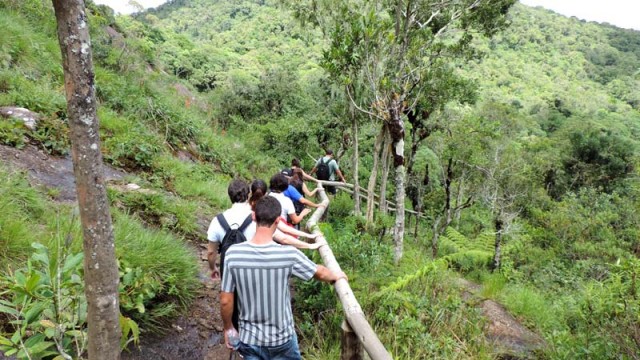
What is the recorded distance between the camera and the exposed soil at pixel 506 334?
15.2 feet

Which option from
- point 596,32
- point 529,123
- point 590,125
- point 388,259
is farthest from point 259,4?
point 596,32

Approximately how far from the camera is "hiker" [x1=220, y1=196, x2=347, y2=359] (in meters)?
2.44

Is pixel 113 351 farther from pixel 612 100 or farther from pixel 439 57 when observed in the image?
pixel 612 100

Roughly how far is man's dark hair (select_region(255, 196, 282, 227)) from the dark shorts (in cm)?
83

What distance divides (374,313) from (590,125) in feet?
94.6

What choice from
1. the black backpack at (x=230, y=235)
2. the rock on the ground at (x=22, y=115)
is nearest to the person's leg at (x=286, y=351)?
the black backpack at (x=230, y=235)

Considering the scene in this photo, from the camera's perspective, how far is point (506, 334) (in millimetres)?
5617

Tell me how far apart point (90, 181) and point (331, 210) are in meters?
11.1

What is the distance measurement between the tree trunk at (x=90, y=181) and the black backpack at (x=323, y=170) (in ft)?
26.7

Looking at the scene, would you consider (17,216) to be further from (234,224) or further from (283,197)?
(283,197)

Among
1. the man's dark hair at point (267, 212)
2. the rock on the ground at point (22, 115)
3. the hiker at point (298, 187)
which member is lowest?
the hiker at point (298, 187)

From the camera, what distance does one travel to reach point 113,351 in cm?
197

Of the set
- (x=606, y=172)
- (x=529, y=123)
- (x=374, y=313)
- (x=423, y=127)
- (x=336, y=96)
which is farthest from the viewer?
(x=529, y=123)

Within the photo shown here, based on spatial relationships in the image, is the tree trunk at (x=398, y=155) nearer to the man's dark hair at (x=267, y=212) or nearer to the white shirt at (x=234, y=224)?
the white shirt at (x=234, y=224)
